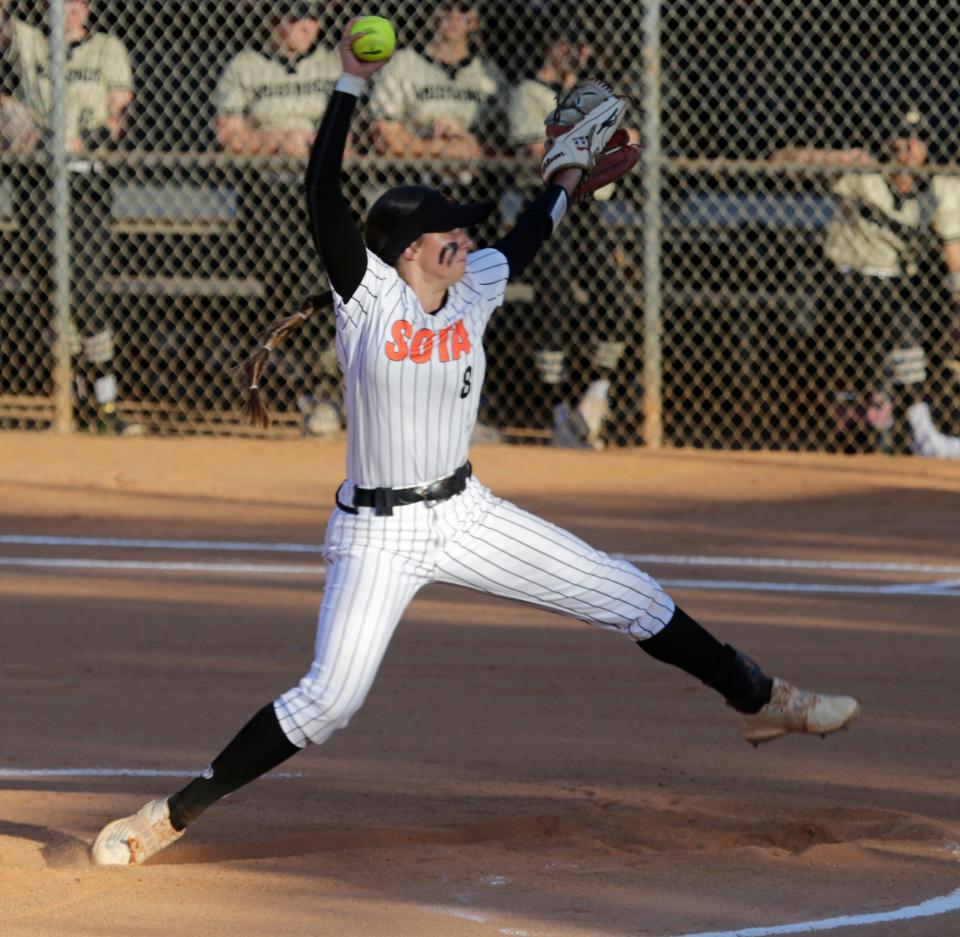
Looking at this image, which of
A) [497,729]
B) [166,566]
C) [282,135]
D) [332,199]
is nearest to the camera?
[332,199]

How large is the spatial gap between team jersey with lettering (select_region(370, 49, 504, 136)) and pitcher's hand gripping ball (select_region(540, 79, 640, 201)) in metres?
5.74

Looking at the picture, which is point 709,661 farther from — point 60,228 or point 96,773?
point 60,228

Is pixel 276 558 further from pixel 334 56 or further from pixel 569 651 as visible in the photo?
pixel 334 56

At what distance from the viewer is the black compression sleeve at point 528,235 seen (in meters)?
5.25

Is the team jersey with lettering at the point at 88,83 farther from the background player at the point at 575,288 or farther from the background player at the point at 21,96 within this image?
the background player at the point at 575,288

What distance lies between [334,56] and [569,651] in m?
5.43

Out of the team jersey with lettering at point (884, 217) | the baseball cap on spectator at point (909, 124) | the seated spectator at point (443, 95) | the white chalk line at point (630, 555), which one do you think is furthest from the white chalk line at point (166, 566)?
the baseball cap on spectator at point (909, 124)

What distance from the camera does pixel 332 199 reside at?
4.45 m

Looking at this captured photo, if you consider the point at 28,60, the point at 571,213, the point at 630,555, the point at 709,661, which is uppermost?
the point at 28,60

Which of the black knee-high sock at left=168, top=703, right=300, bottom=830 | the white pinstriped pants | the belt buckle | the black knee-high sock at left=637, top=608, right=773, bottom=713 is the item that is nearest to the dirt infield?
the black knee-high sock at left=168, top=703, right=300, bottom=830

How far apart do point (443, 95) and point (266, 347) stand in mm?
6922

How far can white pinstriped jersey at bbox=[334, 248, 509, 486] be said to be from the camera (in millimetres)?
4680

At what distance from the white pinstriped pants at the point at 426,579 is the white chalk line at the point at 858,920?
1052mm

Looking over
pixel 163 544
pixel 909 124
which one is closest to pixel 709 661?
pixel 163 544
